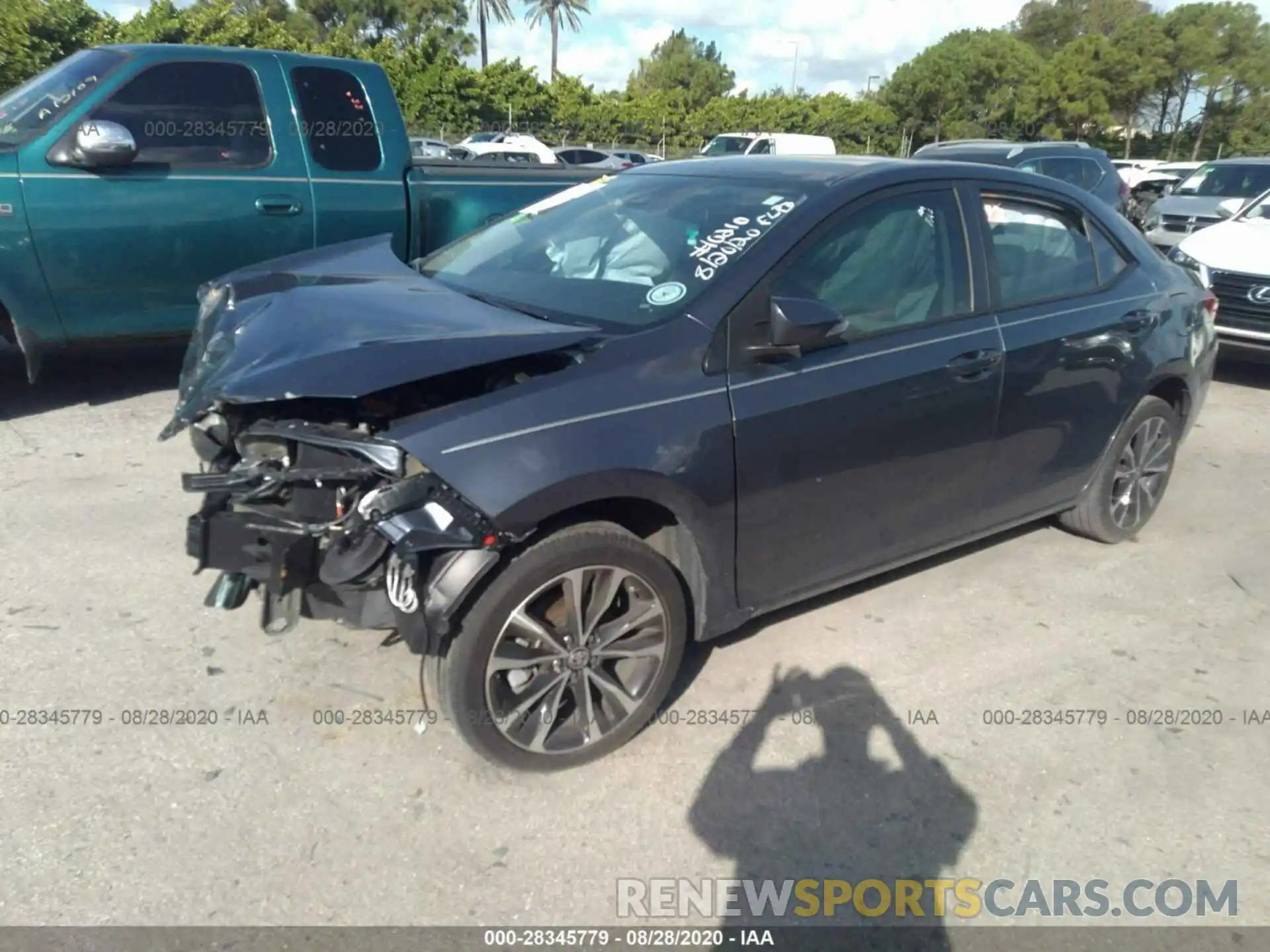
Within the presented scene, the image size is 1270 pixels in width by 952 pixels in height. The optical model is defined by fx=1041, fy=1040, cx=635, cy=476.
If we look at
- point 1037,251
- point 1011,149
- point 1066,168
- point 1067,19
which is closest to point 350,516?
point 1037,251

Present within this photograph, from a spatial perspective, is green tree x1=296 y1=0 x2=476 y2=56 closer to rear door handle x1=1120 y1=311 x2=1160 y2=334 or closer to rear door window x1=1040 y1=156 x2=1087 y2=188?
rear door window x1=1040 y1=156 x2=1087 y2=188

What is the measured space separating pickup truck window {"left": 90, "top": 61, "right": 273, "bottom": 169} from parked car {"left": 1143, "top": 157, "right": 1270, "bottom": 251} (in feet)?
35.0

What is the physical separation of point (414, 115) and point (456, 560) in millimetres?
39075

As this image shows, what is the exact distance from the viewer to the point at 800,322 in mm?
3188

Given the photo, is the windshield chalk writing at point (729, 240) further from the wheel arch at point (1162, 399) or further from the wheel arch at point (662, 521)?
the wheel arch at point (1162, 399)

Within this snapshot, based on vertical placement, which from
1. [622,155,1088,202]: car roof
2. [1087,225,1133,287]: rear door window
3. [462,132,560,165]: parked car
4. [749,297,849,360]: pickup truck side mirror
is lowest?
[462,132,560,165]: parked car

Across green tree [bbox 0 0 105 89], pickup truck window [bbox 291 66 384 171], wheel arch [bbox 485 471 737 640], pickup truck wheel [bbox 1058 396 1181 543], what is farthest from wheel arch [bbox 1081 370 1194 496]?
green tree [bbox 0 0 105 89]

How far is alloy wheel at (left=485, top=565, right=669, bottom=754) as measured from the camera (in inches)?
118

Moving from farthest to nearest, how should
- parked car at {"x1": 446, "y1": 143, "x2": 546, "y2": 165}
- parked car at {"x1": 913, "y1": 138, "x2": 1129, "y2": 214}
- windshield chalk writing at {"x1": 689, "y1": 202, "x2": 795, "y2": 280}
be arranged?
parked car at {"x1": 446, "y1": 143, "x2": 546, "y2": 165}, parked car at {"x1": 913, "y1": 138, "x2": 1129, "y2": 214}, windshield chalk writing at {"x1": 689, "y1": 202, "x2": 795, "y2": 280}

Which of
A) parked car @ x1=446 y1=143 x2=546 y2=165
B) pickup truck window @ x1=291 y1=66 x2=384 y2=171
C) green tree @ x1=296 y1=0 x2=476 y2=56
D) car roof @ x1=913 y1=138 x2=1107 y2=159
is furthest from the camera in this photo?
green tree @ x1=296 y1=0 x2=476 y2=56

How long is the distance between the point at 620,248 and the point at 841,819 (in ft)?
6.86

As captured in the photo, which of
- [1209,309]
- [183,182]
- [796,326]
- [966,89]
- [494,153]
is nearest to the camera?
[796,326]

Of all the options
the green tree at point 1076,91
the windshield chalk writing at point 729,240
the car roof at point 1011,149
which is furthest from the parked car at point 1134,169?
the windshield chalk writing at point 729,240

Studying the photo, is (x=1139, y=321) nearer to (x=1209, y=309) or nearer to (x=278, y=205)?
(x=1209, y=309)
